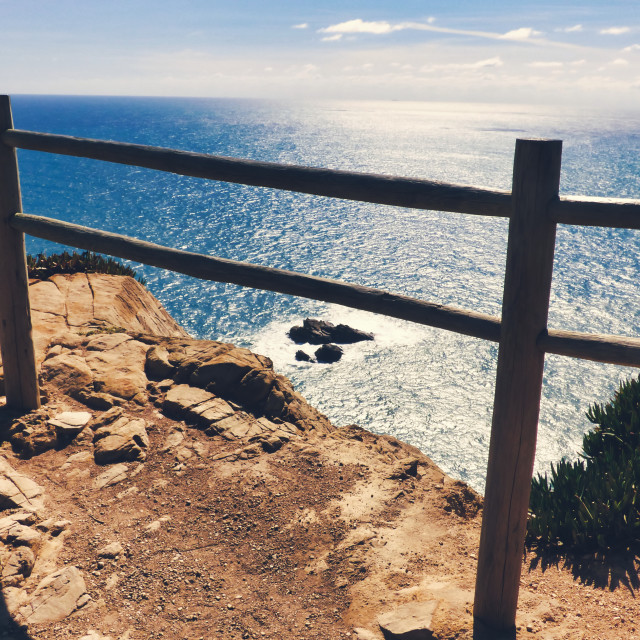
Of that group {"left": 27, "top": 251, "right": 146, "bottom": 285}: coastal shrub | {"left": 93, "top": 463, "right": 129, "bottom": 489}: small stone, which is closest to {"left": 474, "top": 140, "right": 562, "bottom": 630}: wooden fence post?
{"left": 93, "top": 463, "right": 129, "bottom": 489}: small stone

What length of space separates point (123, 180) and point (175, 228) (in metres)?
38.4

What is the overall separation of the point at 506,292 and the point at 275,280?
1.66m

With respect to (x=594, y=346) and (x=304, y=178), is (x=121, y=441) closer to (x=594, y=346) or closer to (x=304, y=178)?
(x=304, y=178)

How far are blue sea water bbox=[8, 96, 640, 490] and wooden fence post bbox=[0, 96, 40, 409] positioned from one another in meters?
29.8

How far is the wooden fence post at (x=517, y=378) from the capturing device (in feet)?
9.78

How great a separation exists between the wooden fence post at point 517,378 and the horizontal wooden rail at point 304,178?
0.20m

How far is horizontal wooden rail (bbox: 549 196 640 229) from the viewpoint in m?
2.90

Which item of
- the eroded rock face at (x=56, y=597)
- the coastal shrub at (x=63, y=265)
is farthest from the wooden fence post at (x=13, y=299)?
the coastal shrub at (x=63, y=265)

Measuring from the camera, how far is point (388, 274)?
207 feet

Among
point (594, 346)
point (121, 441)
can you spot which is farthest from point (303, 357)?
point (594, 346)

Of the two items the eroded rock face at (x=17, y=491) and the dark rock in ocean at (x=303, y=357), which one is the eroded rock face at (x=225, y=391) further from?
the dark rock in ocean at (x=303, y=357)

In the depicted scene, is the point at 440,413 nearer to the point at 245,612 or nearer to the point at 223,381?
the point at 223,381

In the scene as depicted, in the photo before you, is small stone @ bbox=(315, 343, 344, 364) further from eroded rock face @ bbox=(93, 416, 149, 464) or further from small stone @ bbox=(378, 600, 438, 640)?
small stone @ bbox=(378, 600, 438, 640)

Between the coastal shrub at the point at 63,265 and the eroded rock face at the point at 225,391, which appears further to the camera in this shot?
the coastal shrub at the point at 63,265
